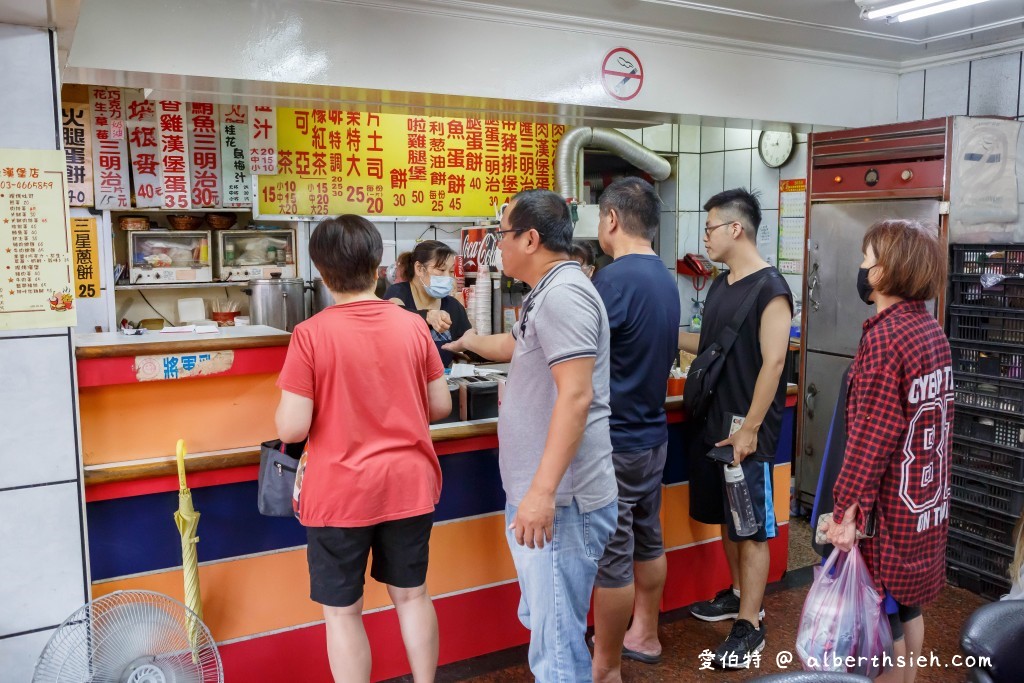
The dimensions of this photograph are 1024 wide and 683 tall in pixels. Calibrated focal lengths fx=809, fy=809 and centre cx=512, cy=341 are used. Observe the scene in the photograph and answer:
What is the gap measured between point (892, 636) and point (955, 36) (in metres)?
3.26

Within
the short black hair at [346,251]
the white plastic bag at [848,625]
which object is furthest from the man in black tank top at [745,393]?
the short black hair at [346,251]

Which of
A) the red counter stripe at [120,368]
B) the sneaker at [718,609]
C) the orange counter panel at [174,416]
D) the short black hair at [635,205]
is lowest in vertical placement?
the sneaker at [718,609]

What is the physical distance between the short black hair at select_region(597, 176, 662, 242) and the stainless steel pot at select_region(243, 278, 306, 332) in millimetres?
3514

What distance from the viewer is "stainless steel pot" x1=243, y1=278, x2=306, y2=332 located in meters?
5.73

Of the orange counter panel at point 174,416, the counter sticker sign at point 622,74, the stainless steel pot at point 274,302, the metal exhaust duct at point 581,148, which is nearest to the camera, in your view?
the orange counter panel at point 174,416

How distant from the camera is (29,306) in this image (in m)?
2.10

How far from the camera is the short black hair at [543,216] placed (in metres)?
2.14

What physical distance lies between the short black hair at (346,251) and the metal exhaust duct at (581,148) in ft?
12.9


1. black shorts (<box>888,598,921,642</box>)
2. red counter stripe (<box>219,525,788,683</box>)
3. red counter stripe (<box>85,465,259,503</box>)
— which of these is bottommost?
red counter stripe (<box>219,525,788,683</box>)

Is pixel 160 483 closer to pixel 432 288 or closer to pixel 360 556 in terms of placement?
pixel 360 556

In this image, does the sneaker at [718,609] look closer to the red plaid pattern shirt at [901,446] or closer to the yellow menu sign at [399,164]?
the red plaid pattern shirt at [901,446]

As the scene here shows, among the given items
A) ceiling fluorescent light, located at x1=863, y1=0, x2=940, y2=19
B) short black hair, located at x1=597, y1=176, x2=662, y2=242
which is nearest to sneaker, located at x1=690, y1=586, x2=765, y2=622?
short black hair, located at x1=597, y1=176, x2=662, y2=242

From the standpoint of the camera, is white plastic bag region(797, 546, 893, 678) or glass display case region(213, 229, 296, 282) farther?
glass display case region(213, 229, 296, 282)

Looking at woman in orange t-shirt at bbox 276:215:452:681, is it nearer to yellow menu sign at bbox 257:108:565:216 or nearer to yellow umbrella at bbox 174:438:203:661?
yellow umbrella at bbox 174:438:203:661
